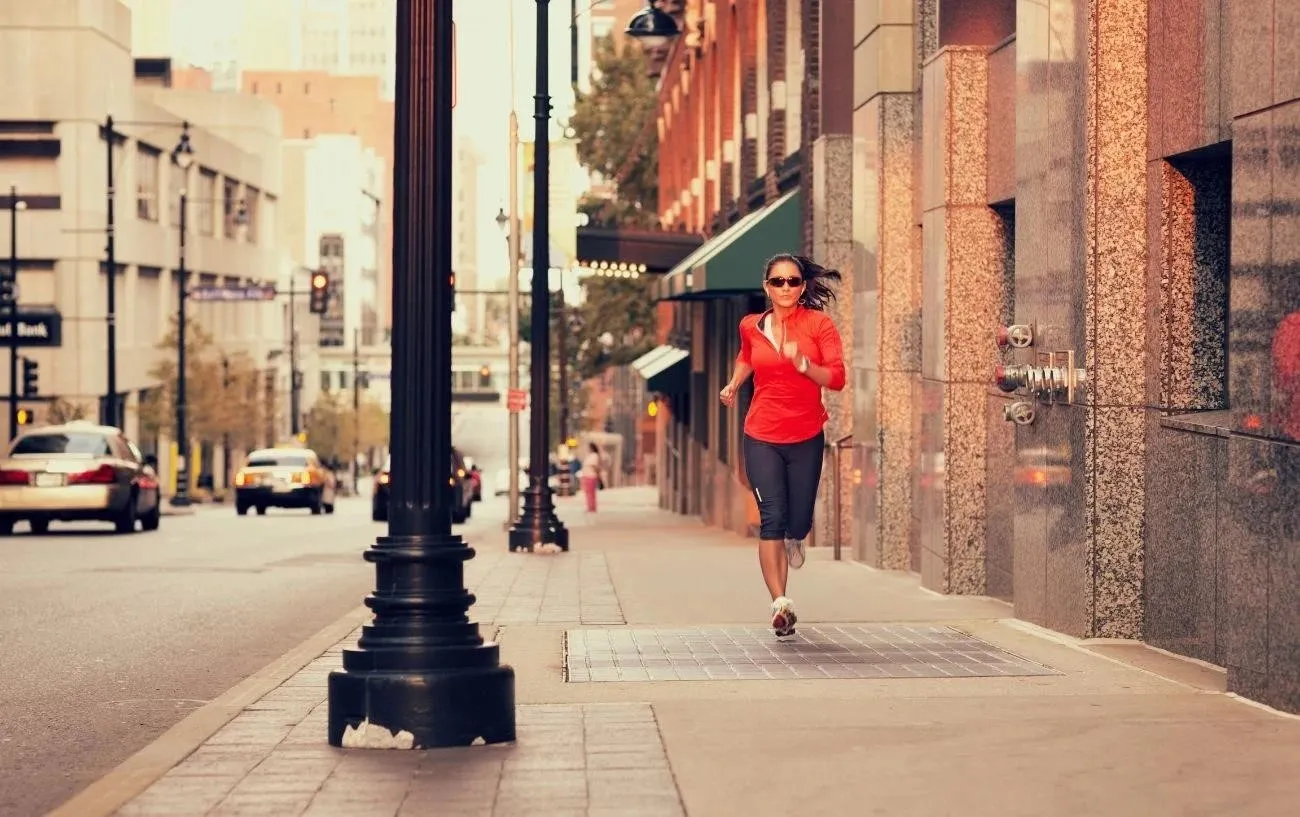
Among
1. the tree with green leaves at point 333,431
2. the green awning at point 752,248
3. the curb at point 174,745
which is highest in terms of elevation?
the green awning at point 752,248

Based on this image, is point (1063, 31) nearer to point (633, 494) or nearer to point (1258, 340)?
point (1258, 340)

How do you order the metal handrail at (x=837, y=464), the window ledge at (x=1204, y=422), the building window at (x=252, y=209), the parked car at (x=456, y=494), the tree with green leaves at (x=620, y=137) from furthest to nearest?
the building window at (x=252, y=209) → the tree with green leaves at (x=620, y=137) → the parked car at (x=456, y=494) → the metal handrail at (x=837, y=464) → the window ledge at (x=1204, y=422)

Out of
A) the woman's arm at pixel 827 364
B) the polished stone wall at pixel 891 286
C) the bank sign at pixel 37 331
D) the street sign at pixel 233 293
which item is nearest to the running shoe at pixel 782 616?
the woman's arm at pixel 827 364

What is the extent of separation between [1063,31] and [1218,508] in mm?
3192

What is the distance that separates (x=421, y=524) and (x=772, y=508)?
11.8 ft

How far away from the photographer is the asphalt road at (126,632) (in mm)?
9078

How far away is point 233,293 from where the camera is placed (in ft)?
213

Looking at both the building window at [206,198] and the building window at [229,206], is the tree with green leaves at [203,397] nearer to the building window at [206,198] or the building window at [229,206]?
the building window at [206,198]

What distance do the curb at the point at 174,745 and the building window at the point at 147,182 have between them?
74579 mm

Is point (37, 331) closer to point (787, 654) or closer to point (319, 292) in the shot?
point (319, 292)

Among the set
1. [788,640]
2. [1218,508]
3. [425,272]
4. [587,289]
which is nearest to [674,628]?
[788,640]

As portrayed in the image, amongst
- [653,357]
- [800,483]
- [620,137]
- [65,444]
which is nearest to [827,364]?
[800,483]

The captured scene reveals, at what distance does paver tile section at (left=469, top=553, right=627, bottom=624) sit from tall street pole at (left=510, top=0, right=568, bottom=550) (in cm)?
219

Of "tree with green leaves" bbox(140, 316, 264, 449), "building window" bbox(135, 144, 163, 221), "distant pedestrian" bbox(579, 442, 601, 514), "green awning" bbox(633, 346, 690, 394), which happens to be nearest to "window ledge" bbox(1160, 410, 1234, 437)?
"green awning" bbox(633, 346, 690, 394)
